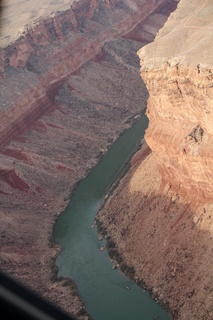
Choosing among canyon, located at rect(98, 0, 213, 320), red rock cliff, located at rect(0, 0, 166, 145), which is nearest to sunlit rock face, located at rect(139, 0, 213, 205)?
canyon, located at rect(98, 0, 213, 320)

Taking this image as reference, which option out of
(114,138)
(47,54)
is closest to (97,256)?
(114,138)

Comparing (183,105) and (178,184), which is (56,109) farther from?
(183,105)

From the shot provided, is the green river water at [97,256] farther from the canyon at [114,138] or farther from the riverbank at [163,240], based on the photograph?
the riverbank at [163,240]

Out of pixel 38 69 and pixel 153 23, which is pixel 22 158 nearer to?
pixel 38 69

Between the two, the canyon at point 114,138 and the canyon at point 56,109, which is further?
the canyon at point 56,109

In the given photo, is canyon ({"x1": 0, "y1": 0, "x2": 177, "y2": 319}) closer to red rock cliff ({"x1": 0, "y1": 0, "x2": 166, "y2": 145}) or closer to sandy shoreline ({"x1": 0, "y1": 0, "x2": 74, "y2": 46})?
red rock cliff ({"x1": 0, "y1": 0, "x2": 166, "y2": 145})

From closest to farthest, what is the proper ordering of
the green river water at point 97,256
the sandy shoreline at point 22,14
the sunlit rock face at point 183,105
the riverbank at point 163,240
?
the riverbank at point 163,240 → the sunlit rock face at point 183,105 → the green river water at point 97,256 → the sandy shoreline at point 22,14

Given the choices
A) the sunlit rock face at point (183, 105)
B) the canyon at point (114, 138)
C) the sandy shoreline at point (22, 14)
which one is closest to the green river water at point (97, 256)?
the canyon at point (114, 138)
